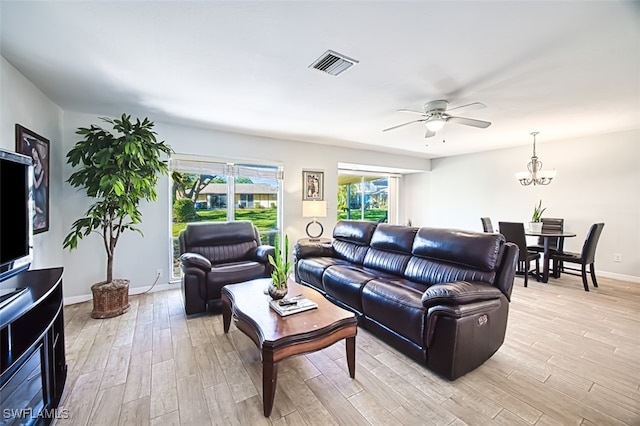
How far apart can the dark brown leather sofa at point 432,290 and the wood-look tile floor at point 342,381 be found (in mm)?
194

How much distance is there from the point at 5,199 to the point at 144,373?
59.2 inches

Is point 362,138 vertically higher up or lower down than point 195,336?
higher up

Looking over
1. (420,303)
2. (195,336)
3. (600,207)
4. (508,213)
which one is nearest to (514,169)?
(508,213)

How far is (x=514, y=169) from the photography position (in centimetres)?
593

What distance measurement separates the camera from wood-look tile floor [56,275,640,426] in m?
1.75

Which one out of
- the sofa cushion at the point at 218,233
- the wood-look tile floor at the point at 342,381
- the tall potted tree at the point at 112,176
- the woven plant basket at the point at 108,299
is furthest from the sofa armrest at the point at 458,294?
the woven plant basket at the point at 108,299

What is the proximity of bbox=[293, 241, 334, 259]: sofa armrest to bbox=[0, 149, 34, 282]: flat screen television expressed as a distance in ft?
9.03

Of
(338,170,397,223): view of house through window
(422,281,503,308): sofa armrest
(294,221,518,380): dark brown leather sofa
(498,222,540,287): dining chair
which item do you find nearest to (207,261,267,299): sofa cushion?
(294,221,518,380): dark brown leather sofa

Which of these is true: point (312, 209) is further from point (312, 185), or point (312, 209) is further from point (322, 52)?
point (322, 52)

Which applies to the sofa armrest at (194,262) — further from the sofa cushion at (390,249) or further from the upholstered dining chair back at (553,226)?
the upholstered dining chair back at (553,226)

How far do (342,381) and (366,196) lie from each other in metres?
6.12

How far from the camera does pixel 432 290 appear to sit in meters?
2.18

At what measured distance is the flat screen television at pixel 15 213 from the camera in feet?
5.12

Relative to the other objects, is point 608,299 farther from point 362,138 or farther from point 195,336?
point 195,336
